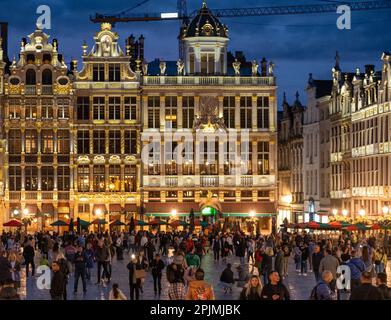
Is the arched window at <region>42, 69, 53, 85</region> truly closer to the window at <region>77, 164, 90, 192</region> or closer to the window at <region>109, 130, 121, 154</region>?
the window at <region>109, 130, 121, 154</region>

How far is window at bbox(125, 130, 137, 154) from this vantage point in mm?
76875

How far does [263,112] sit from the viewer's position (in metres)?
77.8

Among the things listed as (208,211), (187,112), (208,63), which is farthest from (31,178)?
(208,63)

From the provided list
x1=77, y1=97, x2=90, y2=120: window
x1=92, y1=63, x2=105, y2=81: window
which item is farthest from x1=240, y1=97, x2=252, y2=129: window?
x1=77, y1=97, x2=90, y2=120: window

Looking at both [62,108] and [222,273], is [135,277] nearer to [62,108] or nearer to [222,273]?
[222,273]

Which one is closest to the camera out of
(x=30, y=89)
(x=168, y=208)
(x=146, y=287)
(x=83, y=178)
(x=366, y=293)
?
(x=366, y=293)

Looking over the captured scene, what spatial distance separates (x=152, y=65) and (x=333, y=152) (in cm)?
1558

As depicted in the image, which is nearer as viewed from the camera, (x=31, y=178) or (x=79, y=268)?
(x=79, y=268)

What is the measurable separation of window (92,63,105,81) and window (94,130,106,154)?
343 cm

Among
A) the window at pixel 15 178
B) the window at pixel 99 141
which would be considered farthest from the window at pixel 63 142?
the window at pixel 15 178

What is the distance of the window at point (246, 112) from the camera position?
3061 inches

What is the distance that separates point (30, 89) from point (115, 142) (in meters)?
6.46
